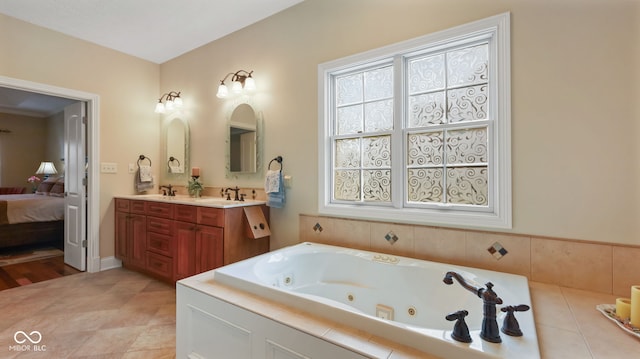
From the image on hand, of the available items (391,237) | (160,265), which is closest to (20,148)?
(160,265)

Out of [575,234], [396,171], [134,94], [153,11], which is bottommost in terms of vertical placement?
[575,234]

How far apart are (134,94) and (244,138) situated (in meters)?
1.81

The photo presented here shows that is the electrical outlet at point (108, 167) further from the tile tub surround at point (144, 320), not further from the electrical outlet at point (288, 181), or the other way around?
the electrical outlet at point (288, 181)

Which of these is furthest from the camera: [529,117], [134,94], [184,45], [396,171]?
[134,94]

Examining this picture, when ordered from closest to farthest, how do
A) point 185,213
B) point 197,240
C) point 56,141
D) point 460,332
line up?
point 460,332 → point 197,240 → point 185,213 → point 56,141

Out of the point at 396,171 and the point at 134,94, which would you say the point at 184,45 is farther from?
the point at 396,171

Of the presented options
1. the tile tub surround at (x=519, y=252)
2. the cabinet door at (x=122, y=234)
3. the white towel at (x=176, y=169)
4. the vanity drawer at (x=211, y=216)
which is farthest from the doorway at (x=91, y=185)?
the tile tub surround at (x=519, y=252)

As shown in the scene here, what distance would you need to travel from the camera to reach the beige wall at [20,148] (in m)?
6.30

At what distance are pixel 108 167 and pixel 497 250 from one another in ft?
13.1

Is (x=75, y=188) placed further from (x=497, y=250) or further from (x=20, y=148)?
(x=20, y=148)

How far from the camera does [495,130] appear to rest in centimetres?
182

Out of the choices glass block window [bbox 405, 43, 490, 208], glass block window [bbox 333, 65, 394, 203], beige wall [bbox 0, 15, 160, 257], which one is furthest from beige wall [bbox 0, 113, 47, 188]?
glass block window [bbox 405, 43, 490, 208]

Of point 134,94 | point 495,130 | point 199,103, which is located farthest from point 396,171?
point 134,94

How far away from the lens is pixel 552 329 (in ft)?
3.78
